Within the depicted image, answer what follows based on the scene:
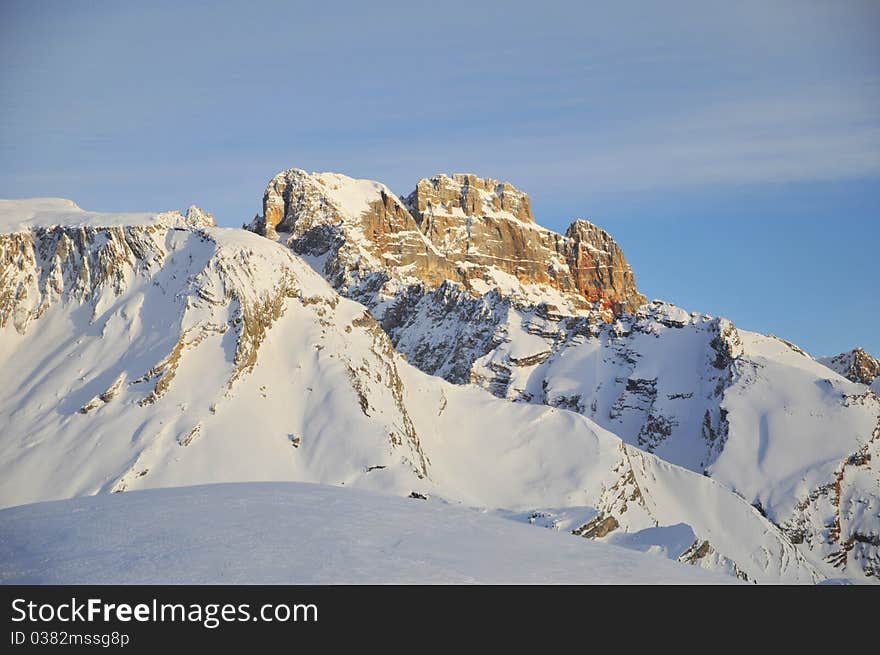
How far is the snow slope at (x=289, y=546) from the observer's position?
15.9 metres

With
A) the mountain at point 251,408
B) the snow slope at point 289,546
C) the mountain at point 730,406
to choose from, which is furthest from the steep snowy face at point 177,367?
the mountain at point 730,406

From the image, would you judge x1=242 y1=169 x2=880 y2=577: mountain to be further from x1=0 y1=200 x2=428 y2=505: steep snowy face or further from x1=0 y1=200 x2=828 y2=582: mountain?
x1=0 y1=200 x2=428 y2=505: steep snowy face

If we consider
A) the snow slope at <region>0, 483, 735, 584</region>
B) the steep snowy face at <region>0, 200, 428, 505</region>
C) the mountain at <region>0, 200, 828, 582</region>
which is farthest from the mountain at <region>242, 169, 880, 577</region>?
the snow slope at <region>0, 483, 735, 584</region>

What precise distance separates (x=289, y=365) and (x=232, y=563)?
93.7 meters

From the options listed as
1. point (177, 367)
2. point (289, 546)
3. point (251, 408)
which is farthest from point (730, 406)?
point (289, 546)

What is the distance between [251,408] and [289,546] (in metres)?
85.3

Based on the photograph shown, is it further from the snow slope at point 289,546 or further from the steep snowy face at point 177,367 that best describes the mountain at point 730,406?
the snow slope at point 289,546

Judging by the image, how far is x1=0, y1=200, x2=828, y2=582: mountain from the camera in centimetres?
9206

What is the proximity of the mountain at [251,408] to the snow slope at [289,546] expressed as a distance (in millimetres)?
65416

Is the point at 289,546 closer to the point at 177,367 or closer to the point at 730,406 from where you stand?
the point at 177,367
